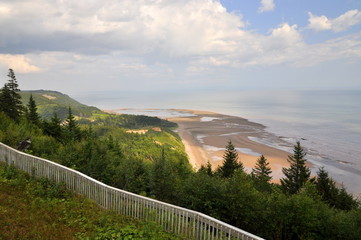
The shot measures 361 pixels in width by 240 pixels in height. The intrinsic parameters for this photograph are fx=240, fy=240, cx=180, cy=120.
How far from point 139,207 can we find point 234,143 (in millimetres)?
64316

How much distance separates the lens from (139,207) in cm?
874

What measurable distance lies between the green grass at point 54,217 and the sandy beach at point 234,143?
140 ft

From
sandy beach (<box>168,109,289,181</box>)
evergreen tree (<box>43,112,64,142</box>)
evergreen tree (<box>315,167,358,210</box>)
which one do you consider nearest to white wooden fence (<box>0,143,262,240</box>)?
evergreen tree (<box>315,167,358,210</box>)

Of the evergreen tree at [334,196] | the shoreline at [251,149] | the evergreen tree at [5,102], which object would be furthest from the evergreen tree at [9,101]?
the evergreen tree at [334,196]

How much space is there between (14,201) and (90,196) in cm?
266

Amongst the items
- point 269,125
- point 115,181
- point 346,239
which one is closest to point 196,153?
point 269,125

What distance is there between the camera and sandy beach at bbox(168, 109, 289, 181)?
54.5m

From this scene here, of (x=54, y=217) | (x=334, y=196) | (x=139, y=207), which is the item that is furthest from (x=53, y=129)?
(x=334, y=196)

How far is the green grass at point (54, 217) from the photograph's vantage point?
717 cm

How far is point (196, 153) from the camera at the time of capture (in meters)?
67.6

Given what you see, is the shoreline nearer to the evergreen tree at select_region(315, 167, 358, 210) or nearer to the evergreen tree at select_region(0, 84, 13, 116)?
the evergreen tree at select_region(315, 167, 358, 210)

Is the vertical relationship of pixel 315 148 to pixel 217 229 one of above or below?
below

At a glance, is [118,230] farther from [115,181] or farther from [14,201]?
[115,181]

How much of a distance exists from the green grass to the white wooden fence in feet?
0.99
